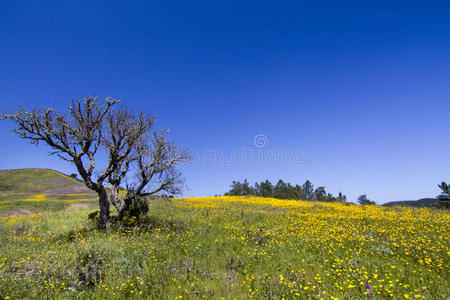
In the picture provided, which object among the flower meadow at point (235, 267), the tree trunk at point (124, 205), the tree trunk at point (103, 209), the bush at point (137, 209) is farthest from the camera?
the bush at point (137, 209)

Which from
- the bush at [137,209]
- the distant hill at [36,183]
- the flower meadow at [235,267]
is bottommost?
the flower meadow at [235,267]

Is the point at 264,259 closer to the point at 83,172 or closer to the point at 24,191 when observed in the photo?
the point at 83,172

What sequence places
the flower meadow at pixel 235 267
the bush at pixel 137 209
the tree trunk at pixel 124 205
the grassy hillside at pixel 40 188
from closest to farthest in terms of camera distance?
the flower meadow at pixel 235 267, the tree trunk at pixel 124 205, the bush at pixel 137 209, the grassy hillside at pixel 40 188

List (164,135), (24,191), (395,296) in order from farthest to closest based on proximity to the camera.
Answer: (24,191) < (164,135) < (395,296)

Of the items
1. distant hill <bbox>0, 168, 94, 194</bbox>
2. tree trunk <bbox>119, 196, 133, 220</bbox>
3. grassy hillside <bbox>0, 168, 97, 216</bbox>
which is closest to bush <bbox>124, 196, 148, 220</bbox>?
tree trunk <bbox>119, 196, 133, 220</bbox>

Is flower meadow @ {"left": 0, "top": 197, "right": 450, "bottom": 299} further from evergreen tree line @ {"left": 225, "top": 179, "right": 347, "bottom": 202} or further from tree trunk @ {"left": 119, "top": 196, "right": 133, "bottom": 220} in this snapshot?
evergreen tree line @ {"left": 225, "top": 179, "right": 347, "bottom": 202}

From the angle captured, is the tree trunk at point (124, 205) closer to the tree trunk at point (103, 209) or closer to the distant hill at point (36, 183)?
the tree trunk at point (103, 209)

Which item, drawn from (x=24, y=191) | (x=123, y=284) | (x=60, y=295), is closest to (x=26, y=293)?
(x=60, y=295)

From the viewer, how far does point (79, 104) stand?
11.6 m

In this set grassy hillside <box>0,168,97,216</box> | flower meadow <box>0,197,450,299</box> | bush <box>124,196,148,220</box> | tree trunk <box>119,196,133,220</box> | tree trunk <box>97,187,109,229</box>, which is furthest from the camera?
grassy hillside <box>0,168,97,216</box>

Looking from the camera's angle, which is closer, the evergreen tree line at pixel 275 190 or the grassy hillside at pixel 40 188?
the grassy hillside at pixel 40 188

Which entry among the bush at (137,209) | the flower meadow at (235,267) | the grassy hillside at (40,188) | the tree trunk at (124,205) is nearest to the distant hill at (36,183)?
the grassy hillside at (40,188)

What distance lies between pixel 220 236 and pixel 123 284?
5.40 metres

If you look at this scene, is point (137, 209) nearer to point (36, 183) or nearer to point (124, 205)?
point (124, 205)
